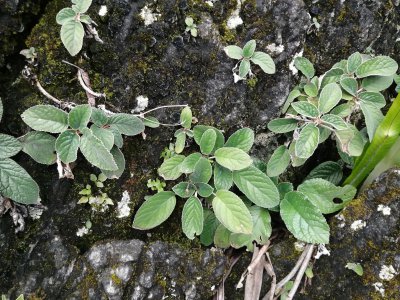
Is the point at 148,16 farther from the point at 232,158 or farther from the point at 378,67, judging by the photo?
the point at 378,67

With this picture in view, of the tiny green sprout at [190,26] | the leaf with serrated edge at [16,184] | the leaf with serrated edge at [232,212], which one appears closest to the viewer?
the leaf with serrated edge at [16,184]

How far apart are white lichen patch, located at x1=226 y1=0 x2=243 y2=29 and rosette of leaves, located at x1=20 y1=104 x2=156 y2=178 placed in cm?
68

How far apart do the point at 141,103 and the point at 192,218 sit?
583 millimetres

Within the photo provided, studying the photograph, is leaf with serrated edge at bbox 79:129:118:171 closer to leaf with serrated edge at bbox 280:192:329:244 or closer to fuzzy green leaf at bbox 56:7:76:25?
fuzzy green leaf at bbox 56:7:76:25

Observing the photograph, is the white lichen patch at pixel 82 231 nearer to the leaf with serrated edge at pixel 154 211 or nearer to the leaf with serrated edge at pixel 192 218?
the leaf with serrated edge at pixel 154 211

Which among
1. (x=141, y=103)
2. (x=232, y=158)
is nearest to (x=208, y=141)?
(x=232, y=158)

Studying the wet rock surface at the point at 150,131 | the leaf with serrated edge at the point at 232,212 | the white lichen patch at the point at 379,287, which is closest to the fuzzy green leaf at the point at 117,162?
the wet rock surface at the point at 150,131

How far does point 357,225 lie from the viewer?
1.99 meters

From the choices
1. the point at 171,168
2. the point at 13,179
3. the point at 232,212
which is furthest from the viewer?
the point at 171,168

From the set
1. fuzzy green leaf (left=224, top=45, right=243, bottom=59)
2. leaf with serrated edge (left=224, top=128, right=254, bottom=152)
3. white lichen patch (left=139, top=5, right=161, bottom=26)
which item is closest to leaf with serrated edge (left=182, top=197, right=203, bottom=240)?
leaf with serrated edge (left=224, top=128, right=254, bottom=152)

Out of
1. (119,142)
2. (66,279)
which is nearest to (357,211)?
(119,142)

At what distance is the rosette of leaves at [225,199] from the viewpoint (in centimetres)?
178

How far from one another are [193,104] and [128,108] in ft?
1.03

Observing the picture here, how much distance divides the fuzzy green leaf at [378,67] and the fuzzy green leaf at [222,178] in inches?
32.9
